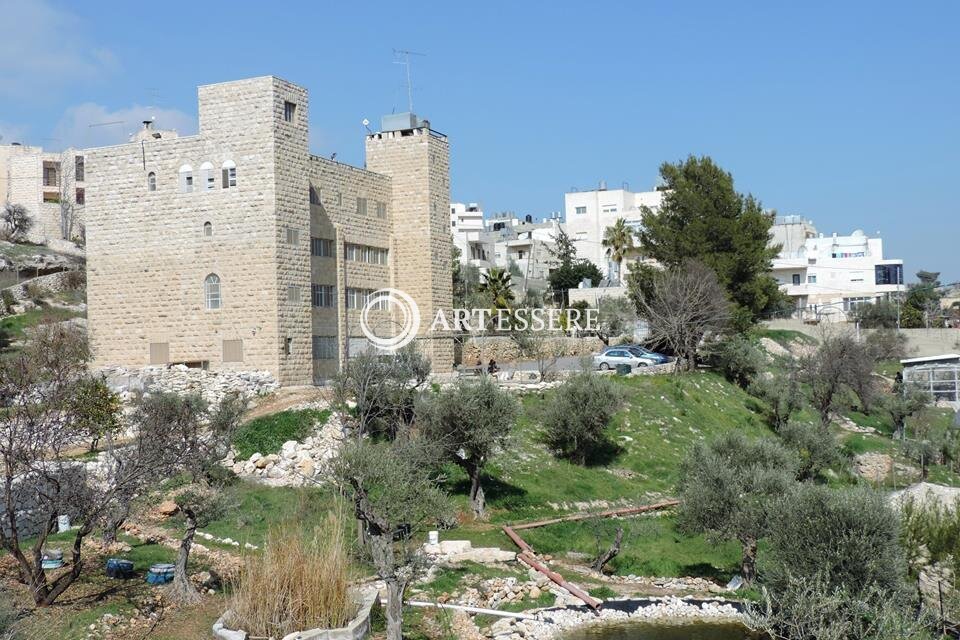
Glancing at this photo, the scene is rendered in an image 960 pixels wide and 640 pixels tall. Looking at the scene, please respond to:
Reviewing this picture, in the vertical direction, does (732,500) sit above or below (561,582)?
above

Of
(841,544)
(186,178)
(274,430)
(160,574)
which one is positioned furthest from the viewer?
(186,178)

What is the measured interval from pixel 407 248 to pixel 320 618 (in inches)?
1038

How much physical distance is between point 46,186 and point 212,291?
44367mm

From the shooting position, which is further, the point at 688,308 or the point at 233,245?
the point at 688,308

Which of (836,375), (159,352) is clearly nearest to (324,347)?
(159,352)

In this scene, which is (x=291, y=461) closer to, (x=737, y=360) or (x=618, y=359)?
(x=618, y=359)

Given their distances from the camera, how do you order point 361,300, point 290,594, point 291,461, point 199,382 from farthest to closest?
1. point 361,300
2. point 199,382
3. point 291,461
4. point 290,594

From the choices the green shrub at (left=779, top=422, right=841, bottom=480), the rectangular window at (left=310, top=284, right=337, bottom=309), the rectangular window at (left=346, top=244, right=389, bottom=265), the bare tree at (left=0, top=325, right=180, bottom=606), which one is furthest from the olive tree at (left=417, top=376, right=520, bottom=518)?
the rectangular window at (left=346, top=244, right=389, bottom=265)

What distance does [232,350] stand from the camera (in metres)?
31.2

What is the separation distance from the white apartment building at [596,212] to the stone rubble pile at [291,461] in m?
58.3

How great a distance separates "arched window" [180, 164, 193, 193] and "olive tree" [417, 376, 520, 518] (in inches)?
543

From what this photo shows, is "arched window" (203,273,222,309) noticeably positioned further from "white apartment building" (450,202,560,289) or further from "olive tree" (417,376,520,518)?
"white apartment building" (450,202,560,289)

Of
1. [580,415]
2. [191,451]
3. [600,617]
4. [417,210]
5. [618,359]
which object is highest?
[417,210]

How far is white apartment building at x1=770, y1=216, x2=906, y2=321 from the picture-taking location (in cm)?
7056
